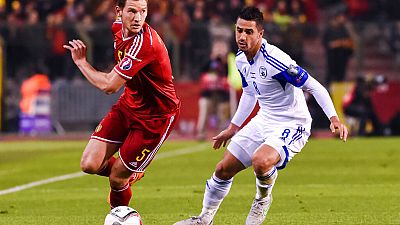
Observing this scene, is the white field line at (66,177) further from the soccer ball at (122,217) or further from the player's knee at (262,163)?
the player's knee at (262,163)

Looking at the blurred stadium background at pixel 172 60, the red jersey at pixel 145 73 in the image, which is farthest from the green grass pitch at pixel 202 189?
the blurred stadium background at pixel 172 60

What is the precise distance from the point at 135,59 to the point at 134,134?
85 cm

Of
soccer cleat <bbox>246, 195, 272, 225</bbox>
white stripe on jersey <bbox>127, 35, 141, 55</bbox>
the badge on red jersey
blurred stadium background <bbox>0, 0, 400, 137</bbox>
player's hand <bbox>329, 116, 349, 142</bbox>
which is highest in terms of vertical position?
white stripe on jersey <bbox>127, 35, 141, 55</bbox>

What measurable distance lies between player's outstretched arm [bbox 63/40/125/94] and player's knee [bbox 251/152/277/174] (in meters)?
1.37

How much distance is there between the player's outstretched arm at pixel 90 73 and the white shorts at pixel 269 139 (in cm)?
136

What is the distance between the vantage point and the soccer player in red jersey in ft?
29.2

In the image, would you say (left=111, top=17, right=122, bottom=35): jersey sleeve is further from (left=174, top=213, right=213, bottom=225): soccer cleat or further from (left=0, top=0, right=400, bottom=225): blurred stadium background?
(left=0, top=0, right=400, bottom=225): blurred stadium background

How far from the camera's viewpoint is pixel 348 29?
85.3ft

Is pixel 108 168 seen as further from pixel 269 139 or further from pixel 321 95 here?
pixel 321 95

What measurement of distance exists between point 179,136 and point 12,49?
4723 millimetres

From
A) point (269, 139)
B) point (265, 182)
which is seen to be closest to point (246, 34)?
point (269, 139)

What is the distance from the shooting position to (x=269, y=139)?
932 centimetres

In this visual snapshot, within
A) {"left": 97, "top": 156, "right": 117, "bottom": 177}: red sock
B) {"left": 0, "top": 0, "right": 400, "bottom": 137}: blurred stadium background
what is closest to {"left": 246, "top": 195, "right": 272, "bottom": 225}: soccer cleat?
{"left": 97, "top": 156, "right": 117, "bottom": 177}: red sock

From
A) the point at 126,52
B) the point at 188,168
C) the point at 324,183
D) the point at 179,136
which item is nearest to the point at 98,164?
the point at 126,52
